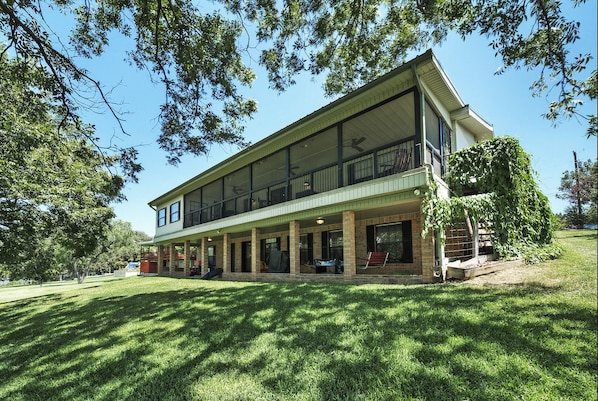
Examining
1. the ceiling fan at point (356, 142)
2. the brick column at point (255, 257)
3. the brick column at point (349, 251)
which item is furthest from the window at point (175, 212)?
the brick column at point (349, 251)

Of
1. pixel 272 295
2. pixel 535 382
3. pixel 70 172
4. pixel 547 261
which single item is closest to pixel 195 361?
pixel 272 295

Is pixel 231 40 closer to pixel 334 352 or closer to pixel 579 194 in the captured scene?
pixel 334 352

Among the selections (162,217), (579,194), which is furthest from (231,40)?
(579,194)

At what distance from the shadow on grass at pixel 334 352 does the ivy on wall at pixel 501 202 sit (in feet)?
7.65

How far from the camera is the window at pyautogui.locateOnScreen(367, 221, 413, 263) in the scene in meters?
10.0

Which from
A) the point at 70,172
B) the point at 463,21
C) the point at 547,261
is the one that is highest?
the point at 463,21

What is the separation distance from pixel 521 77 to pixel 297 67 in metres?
4.63

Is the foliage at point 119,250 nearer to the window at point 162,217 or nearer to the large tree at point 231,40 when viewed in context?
the window at point 162,217

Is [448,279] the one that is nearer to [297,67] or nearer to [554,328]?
[554,328]

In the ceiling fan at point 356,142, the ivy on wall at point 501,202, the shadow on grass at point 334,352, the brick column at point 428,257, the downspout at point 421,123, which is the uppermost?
the ceiling fan at point 356,142

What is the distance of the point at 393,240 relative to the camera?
410 inches

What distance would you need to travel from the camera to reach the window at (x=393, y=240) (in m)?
10.0

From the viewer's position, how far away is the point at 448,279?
723 centimetres

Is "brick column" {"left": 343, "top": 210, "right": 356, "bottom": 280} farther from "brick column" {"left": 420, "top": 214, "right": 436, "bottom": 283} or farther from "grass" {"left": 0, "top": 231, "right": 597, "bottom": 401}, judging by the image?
"grass" {"left": 0, "top": 231, "right": 597, "bottom": 401}
